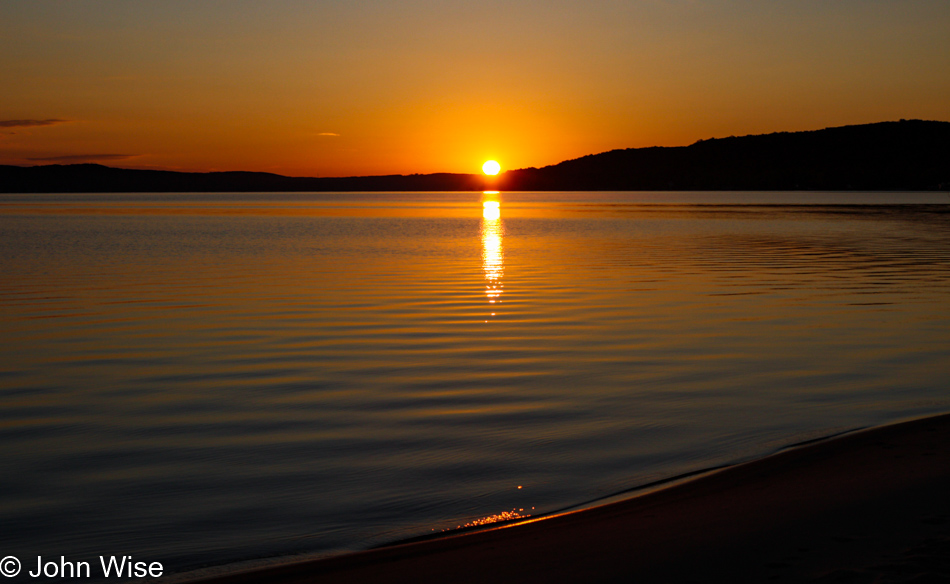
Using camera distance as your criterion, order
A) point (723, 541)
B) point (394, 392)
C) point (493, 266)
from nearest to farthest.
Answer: point (723, 541)
point (394, 392)
point (493, 266)

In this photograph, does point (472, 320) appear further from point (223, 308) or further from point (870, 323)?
point (870, 323)

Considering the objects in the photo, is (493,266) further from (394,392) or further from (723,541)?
(723,541)

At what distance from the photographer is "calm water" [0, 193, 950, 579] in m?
6.21

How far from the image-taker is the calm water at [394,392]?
6.21 meters

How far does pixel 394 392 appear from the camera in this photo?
983cm

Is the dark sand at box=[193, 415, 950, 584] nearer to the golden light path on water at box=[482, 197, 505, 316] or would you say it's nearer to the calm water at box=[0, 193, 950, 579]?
the calm water at box=[0, 193, 950, 579]

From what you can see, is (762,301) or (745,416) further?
(762,301)

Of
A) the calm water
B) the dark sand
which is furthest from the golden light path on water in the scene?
the dark sand

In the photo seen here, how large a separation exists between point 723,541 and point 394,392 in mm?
5370

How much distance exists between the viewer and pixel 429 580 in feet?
15.4

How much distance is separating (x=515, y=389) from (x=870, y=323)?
829 cm

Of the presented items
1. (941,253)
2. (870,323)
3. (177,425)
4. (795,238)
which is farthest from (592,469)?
(795,238)

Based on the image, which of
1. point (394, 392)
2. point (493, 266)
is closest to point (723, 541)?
point (394, 392)

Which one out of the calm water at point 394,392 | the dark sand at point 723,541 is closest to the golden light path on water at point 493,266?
the calm water at point 394,392
